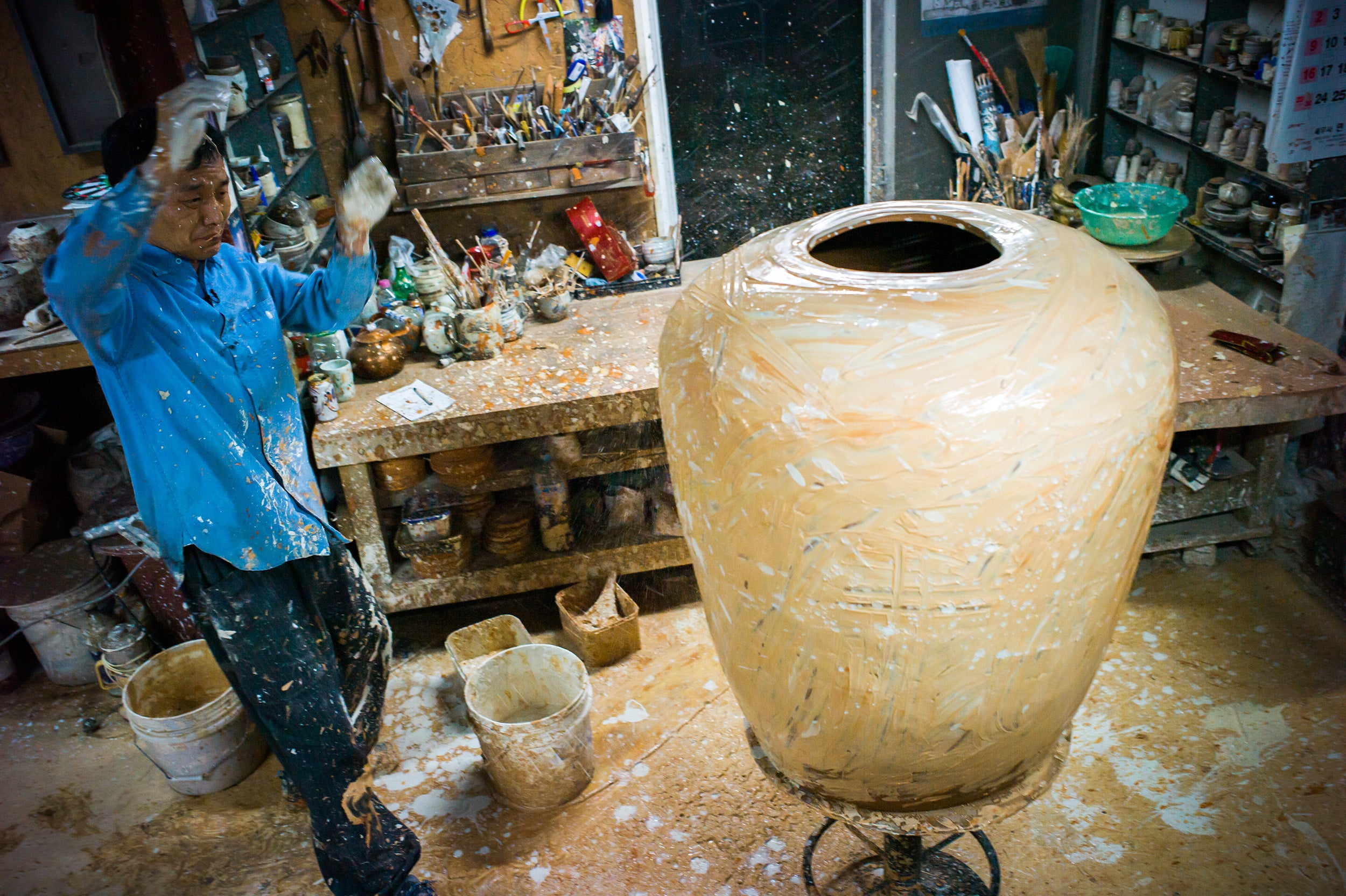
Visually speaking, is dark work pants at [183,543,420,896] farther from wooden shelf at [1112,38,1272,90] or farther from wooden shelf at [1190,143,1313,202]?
wooden shelf at [1112,38,1272,90]

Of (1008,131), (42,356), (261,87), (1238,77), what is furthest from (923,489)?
(1008,131)

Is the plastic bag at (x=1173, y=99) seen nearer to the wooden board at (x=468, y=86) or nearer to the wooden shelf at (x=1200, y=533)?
the wooden shelf at (x=1200, y=533)

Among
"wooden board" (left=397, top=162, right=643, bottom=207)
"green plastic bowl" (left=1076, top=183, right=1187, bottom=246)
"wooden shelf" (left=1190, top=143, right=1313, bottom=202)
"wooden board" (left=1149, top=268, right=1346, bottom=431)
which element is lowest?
"wooden board" (left=1149, top=268, right=1346, bottom=431)

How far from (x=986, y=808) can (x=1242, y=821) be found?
1058 mm

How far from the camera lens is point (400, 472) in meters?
2.86

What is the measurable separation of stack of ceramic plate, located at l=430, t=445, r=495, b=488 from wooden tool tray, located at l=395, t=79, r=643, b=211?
52.7 inches

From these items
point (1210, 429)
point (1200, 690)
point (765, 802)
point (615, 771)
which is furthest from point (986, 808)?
point (1210, 429)

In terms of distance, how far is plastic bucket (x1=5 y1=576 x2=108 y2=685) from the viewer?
2.86m

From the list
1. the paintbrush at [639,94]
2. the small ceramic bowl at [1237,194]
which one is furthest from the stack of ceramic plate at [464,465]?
the small ceramic bowl at [1237,194]

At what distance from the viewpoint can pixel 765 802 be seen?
7.91ft

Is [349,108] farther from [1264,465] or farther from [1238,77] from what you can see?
[1264,465]

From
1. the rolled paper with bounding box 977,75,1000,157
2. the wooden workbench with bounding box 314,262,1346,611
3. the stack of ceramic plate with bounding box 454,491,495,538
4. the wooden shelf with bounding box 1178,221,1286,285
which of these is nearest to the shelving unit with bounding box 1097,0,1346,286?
the wooden shelf with bounding box 1178,221,1286,285

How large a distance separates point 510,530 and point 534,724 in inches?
32.5

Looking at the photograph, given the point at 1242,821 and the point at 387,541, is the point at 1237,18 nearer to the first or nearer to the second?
the point at 1242,821
